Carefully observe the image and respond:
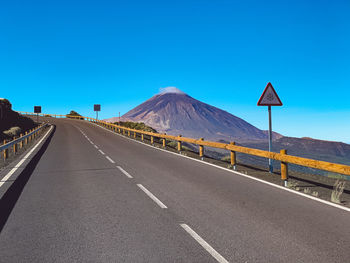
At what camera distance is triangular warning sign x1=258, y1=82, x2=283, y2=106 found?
10.6 meters

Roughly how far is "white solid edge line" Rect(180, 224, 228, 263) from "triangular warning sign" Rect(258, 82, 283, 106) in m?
6.94

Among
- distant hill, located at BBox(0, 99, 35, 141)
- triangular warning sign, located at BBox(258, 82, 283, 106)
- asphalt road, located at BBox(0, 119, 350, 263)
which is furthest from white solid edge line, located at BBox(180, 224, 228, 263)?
distant hill, located at BBox(0, 99, 35, 141)

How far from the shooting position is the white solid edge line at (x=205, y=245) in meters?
3.60

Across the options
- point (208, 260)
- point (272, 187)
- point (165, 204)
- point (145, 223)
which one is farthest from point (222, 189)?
point (208, 260)

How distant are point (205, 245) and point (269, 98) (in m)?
7.75

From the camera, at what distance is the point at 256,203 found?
6.30m

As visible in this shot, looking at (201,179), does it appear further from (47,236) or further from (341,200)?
(47,236)

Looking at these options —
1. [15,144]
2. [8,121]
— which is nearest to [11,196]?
[15,144]

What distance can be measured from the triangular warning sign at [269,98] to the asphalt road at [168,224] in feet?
10.9

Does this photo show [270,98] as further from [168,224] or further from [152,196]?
[168,224]

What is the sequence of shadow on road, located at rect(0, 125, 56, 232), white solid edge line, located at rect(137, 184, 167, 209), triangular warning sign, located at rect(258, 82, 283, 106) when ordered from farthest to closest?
triangular warning sign, located at rect(258, 82, 283, 106) → white solid edge line, located at rect(137, 184, 167, 209) → shadow on road, located at rect(0, 125, 56, 232)

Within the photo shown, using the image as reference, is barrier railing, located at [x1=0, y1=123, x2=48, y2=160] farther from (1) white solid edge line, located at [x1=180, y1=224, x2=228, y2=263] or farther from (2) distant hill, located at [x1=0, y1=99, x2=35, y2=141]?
(2) distant hill, located at [x1=0, y1=99, x2=35, y2=141]

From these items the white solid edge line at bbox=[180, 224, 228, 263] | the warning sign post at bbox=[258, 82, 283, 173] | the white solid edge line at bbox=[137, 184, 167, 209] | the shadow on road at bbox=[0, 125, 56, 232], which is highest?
the warning sign post at bbox=[258, 82, 283, 173]

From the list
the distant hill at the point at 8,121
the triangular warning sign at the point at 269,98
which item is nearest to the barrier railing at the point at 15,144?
the triangular warning sign at the point at 269,98
